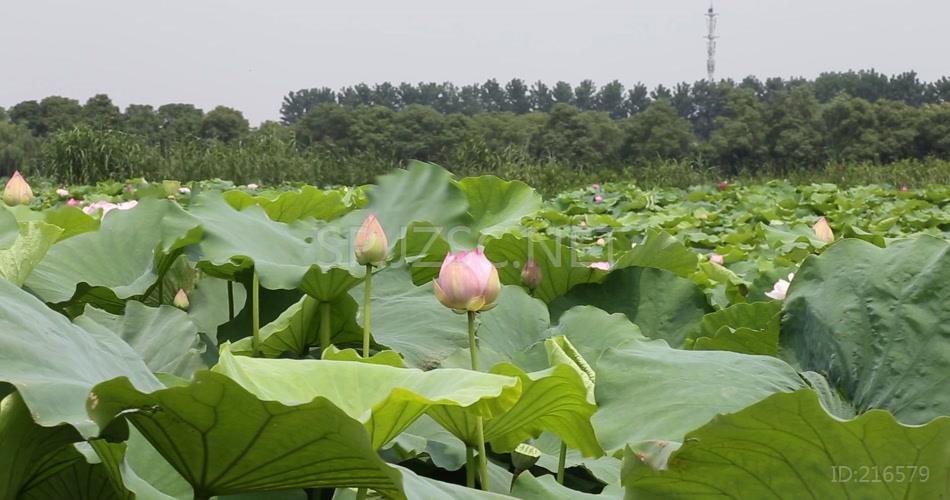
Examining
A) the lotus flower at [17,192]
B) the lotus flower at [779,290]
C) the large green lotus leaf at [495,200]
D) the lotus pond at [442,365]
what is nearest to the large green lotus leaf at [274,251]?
the lotus pond at [442,365]

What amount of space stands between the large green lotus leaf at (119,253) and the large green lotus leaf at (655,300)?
40 cm

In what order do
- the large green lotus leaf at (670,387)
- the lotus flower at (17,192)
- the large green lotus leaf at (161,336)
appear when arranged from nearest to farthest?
the large green lotus leaf at (670,387)
the large green lotus leaf at (161,336)
the lotus flower at (17,192)

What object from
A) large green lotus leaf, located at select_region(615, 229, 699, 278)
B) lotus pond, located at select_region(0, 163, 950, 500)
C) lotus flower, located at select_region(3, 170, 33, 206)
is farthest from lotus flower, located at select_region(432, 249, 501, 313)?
lotus flower, located at select_region(3, 170, 33, 206)

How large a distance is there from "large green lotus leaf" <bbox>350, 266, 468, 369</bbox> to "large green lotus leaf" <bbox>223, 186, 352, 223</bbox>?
0.26m

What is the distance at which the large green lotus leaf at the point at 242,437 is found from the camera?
0.37m

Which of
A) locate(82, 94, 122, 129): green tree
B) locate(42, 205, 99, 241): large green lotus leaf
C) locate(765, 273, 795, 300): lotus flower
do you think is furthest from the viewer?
locate(82, 94, 122, 129): green tree

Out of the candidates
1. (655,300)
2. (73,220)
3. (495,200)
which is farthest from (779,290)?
(73,220)

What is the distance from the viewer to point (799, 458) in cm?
42

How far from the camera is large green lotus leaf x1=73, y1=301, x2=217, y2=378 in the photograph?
65 cm

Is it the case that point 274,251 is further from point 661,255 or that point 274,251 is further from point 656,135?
point 656,135

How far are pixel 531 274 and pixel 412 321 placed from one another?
21 centimetres

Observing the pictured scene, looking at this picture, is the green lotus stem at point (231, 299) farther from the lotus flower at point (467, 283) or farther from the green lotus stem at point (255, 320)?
the lotus flower at point (467, 283)

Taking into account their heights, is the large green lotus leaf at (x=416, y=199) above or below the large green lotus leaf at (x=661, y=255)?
above

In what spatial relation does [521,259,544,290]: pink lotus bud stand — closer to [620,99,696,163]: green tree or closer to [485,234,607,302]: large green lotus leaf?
[485,234,607,302]: large green lotus leaf
